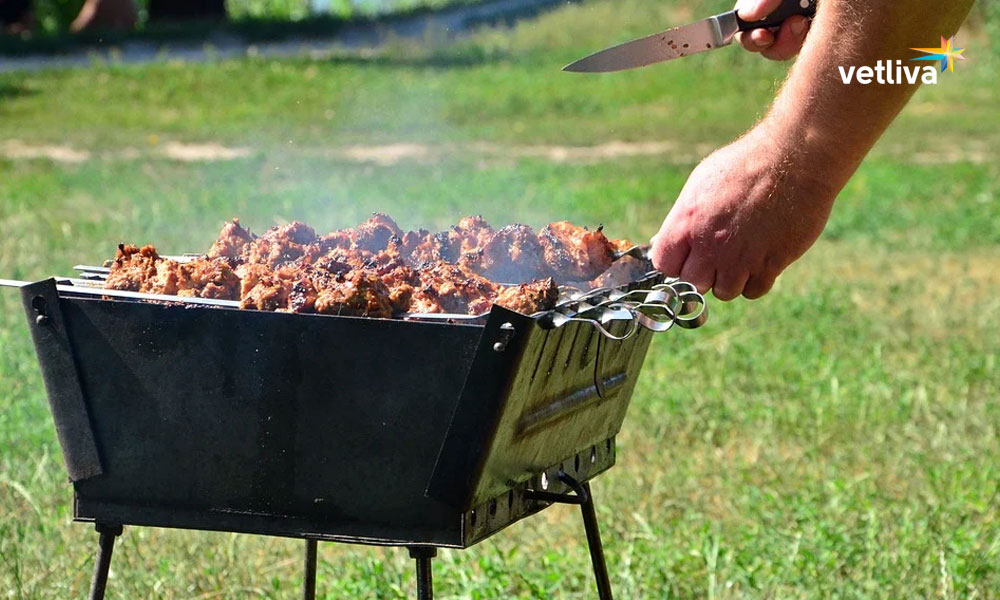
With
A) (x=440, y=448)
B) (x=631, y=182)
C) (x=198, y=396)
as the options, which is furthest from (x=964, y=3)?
(x=631, y=182)

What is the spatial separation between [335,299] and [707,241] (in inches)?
37.2

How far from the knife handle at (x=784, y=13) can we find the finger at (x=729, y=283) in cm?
69

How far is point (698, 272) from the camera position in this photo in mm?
3096

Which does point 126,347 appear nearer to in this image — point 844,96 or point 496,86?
point 844,96

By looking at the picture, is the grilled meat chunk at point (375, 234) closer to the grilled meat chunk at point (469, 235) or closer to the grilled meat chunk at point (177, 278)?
the grilled meat chunk at point (469, 235)

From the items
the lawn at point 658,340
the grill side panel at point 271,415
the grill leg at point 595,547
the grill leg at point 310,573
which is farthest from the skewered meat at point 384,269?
the lawn at point 658,340

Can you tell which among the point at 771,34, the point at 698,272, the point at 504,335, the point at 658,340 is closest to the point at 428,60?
the point at 658,340

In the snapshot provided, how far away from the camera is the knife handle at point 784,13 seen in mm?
3303

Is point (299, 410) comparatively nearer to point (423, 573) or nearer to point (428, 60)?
point (423, 573)

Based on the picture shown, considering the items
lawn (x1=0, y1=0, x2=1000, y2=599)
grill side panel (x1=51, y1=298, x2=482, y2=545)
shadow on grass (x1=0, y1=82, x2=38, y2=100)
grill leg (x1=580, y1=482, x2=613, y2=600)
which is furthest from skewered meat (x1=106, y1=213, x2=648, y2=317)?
shadow on grass (x1=0, y1=82, x2=38, y2=100)

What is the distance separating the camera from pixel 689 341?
23.5 feet

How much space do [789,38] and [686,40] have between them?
0.28 m

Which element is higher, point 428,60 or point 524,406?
point 524,406

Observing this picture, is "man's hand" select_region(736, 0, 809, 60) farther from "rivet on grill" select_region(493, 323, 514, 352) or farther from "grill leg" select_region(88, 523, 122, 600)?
"grill leg" select_region(88, 523, 122, 600)
